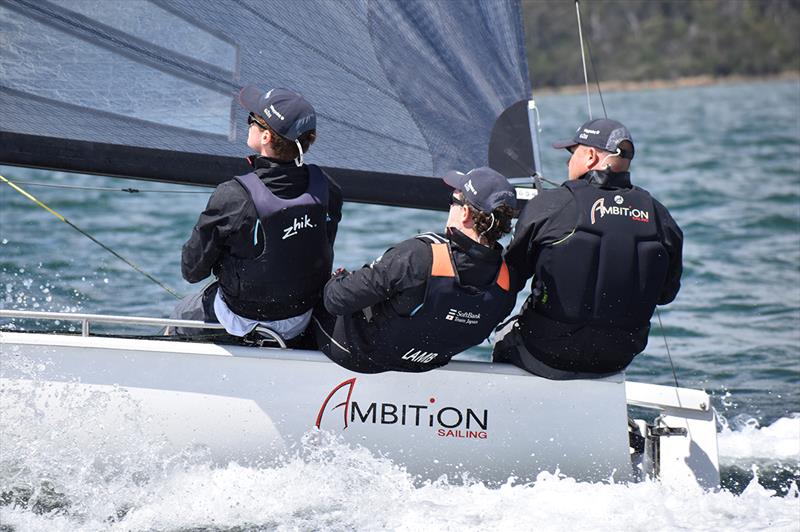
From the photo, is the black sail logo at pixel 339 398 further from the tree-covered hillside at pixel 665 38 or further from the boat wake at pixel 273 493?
the tree-covered hillside at pixel 665 38

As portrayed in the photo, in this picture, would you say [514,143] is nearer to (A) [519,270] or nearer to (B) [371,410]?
(A) [519,270]

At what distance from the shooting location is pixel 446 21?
4152 millimetres

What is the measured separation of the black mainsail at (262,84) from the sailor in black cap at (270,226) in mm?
657

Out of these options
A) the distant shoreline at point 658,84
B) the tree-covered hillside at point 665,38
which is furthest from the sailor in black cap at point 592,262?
the tree-covered hillside at point 665,38

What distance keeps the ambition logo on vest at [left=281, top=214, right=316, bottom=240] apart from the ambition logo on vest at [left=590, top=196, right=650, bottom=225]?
2.68 feet

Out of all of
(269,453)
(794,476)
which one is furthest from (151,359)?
(794,476)

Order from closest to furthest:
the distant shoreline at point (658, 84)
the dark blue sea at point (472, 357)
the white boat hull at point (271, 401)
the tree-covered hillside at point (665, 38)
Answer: the dark blue sea at point (472, 357)
the white boat hull at point (271, 401)
the distant shoreline at point (658, 84)
the tree-covered hillside at point (665, 38)

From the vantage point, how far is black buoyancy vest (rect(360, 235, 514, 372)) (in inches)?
124

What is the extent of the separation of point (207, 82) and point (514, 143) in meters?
1.13

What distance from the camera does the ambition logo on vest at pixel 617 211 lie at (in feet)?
10.6

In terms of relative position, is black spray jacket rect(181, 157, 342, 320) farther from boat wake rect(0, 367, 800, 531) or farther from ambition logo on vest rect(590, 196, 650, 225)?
ambition logo on vest rect(590, 196, 650, 225)

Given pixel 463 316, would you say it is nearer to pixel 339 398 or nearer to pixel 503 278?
pixel 503 278

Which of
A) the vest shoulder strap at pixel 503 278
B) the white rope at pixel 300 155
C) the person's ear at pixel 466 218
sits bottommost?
the vest shoulder strap at pixel 503 278

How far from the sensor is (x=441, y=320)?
10.5 ft
